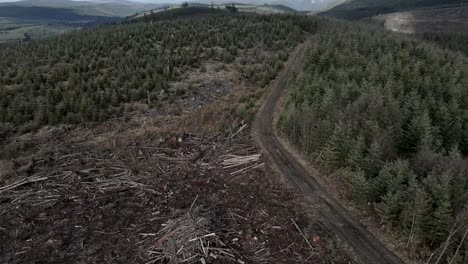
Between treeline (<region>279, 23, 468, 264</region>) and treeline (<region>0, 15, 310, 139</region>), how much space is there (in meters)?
11.1

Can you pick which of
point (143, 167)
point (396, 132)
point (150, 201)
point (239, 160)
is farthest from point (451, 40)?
point (150, 201)

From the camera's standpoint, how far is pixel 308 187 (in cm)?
2161

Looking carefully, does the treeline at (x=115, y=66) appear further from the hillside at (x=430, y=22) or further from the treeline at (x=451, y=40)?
the hillside at (x=430, y=22)

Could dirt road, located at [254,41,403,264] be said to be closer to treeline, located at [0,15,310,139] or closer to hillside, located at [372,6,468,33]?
treeline, located at [0,15,310,139]

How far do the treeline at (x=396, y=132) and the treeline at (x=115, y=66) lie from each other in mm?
11073

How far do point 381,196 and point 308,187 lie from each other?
476 centimetres

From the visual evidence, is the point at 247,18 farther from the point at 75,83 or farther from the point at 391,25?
the point at 391,25

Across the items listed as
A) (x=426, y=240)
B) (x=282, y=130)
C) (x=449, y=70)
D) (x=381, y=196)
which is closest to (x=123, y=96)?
(x=282, y=130)

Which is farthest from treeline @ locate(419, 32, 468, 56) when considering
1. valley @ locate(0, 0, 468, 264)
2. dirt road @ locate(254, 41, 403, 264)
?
dirt road @ locate(254, 41, 403, 264)

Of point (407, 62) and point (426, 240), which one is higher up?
point (407, 62)

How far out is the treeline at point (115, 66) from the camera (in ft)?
112

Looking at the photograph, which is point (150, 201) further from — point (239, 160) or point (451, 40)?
point (451, 40)

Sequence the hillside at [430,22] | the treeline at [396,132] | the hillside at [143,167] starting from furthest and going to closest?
the hillside at [430,22] → the hillside at [143,167] → the treeline at [396,132]

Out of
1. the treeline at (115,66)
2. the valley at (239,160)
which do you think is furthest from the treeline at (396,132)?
the treeline at (115,66)
